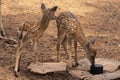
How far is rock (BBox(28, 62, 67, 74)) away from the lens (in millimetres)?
6147

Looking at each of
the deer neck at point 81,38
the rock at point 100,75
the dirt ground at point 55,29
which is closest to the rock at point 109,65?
the rock at point 100,75

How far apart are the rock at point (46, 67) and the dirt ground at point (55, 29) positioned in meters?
0.09

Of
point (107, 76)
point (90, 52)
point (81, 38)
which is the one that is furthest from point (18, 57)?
point (107, 76)

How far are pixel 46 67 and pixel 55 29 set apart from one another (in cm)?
290

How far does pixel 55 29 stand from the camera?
9.05m

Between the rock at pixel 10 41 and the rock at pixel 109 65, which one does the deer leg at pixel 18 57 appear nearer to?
the rock at pixel 109 65

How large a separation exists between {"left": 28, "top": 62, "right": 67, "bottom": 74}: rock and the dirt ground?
88 millimetres

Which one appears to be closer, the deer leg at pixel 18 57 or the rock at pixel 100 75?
the rock at pixel 100 75

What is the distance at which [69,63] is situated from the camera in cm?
646

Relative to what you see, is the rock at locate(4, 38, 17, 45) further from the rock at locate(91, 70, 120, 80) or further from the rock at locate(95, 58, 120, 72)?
the rock at locate(91, 70, 120, 80)

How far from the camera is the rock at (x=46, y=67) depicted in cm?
615

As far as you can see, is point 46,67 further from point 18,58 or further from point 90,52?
point 90,52

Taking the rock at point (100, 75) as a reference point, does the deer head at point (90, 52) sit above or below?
above

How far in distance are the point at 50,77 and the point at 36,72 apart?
0.26 meters
